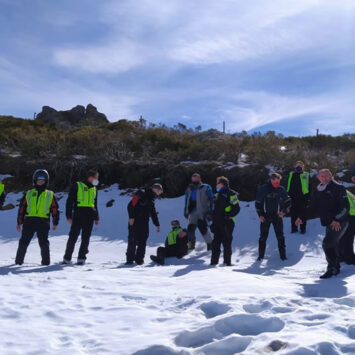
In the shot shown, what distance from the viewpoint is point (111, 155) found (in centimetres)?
1719

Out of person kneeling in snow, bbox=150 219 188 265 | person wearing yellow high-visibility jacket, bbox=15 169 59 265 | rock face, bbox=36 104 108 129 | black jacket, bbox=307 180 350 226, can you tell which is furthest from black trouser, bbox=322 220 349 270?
rock face, bbox=36 104 108 129

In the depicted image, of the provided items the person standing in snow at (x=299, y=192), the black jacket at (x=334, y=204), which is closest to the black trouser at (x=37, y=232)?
the black jacket at (x=334, y=204)

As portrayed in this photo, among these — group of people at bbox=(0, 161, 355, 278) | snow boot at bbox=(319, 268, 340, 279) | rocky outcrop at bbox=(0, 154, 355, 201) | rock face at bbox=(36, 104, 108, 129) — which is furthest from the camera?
rock face at bbox=(36, 104, 108, 129)

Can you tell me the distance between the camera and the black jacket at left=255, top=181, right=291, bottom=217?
8242mm

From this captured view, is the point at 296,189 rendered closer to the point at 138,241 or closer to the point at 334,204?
the point at 334,204

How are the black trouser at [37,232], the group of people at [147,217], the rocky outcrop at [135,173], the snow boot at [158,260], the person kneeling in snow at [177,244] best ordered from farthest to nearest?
the rocky outcrop at [135,173], the person kneeling in snow at [177,244], the snow boot at [158,260], the black trouser at [37,232], the group of people at [147,217]

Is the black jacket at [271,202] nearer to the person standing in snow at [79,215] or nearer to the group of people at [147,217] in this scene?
the group of people at [147,217]

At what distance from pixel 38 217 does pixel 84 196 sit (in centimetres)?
94

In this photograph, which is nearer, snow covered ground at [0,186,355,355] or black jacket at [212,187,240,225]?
snow covered ground at [0,186,355,355]

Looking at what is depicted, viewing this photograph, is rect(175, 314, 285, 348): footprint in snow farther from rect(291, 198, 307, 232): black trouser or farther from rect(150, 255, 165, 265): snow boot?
rect(291, 198, 307, 232): black trouser

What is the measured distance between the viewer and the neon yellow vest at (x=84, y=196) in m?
7.73

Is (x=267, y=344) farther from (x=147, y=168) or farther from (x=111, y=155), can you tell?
(x=111, y=155)

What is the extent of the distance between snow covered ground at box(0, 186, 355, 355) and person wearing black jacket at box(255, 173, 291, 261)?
1312mm

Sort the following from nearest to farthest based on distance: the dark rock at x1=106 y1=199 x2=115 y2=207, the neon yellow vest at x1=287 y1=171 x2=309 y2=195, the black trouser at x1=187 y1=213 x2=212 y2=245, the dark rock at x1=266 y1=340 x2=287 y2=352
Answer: the dark rock at x1=266 y1=340 x2=287 y2=352
the black trouser at x1=187 y1=213 x2=212 y2=245
the neon yellow vest at x1=287 y1=171 x2=309 y2=195
the dark rock at x1=106 y1=199 x2=115 y2=207
